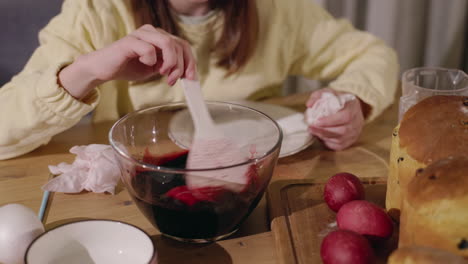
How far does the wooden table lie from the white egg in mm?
99

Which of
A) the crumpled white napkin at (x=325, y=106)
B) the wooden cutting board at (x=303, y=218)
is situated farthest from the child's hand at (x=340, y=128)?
the wooden cutting board at (x=303, y=218)

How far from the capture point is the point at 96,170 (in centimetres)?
73

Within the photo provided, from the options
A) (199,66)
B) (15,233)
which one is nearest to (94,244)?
(15,233)

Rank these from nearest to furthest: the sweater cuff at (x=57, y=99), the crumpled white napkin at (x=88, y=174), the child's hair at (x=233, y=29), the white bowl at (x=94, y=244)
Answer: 1. the white bowl at (x=94, y=244)
2. the crumpled white napkin at (x=88, y=174)
3. the sweater cuff at (x=57, y=99)
4. the child's hair at (x=233, y=29)

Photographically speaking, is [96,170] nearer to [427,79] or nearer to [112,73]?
[112,73]

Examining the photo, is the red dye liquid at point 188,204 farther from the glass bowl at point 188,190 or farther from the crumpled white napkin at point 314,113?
the crumpled white napkin at point 314,113

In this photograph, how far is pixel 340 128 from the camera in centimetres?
85

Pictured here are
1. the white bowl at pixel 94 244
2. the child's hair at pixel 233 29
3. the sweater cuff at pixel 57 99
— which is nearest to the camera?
the white bowl at pixel 94 244

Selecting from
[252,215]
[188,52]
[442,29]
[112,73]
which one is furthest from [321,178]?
[442,29]

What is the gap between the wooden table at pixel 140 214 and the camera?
1.97 feet

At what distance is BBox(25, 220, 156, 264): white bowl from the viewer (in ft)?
1.66

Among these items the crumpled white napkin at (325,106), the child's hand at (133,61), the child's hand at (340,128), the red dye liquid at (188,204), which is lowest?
the child's hand at (340,128)

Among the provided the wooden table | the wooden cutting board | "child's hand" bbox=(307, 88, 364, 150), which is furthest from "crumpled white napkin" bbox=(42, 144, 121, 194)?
"child's hand" bbox=(307, 88, 364, 150)

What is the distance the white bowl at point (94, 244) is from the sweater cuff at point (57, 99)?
38 cm
